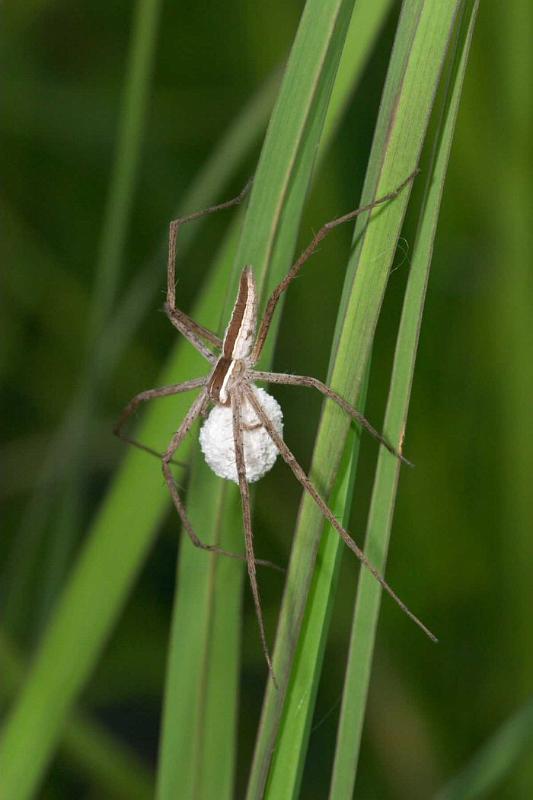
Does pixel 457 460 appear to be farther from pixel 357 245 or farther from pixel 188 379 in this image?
pixel 357 245

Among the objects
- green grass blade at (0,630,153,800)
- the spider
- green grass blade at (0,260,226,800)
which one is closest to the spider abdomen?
the spider

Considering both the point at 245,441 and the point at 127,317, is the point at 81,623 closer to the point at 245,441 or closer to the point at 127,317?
the point at 245,441

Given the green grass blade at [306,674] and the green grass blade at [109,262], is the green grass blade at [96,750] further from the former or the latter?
the green grass blade at [306,674]

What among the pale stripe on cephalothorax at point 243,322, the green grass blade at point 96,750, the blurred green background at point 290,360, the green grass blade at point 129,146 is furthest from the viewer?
the blurred green background at point 290,360

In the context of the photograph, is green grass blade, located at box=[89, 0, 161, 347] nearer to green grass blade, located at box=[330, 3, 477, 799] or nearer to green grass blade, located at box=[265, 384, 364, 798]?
green grass blade, located at box=[330, 3, 477, 799]

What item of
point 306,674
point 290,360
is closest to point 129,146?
point 290,360

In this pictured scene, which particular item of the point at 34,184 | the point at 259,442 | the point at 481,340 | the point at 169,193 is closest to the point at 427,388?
the point at 481,340

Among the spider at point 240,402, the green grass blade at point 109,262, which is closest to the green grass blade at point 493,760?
the spider at point 240,402
